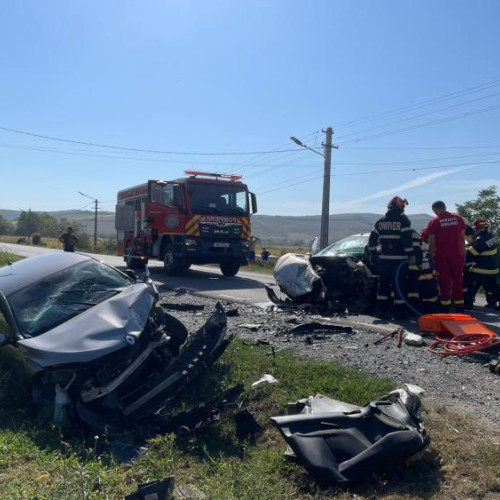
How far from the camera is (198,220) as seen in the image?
15.4 meters

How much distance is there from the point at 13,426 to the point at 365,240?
286 inches

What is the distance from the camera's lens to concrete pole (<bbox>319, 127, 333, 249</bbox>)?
28.0 m

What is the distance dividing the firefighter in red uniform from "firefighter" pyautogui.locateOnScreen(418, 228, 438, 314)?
0.39 ft

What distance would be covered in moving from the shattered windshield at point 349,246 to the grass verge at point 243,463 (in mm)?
5258

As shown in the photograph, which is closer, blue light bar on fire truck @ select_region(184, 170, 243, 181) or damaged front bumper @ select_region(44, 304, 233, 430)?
damaged front bumper @ select_region(44, 304, 233, 430)

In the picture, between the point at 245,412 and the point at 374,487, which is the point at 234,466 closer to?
the point at 245,412

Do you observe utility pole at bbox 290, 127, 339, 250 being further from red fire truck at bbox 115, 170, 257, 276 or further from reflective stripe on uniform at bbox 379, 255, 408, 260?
reflective stripe on uniform at bbox 379, 255, 408, 260

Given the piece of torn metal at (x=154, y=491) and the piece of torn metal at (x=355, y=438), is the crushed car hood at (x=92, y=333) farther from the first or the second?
the piece of torn metal at (x=355, y=438)

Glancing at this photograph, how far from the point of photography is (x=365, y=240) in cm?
1048

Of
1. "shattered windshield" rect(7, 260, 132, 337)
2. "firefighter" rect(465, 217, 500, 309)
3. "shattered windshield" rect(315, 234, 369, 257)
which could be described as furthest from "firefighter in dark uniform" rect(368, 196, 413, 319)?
"shattered windshield" rect(7, 260, 132, 337)

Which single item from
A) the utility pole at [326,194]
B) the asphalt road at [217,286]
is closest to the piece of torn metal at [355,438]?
the asphalt road at [217,286]

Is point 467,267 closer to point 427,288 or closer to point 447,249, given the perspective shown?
point 447,249

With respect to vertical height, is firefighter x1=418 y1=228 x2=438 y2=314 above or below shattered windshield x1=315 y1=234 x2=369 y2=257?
below

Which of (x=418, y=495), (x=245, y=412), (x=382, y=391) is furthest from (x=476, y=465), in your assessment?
(x=245, y=412)
